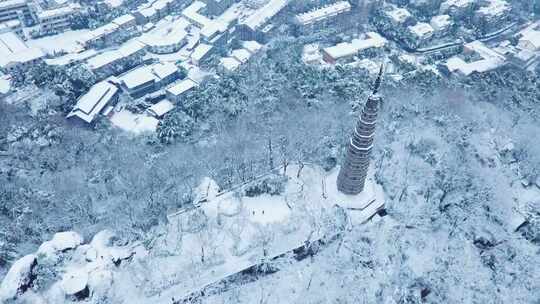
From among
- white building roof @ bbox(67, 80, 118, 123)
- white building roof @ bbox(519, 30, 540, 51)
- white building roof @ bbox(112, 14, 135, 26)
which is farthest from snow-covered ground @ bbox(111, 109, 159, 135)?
white building roof @ bbox(519, 30, 540, 51)

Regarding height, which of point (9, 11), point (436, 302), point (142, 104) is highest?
point (9, 11)

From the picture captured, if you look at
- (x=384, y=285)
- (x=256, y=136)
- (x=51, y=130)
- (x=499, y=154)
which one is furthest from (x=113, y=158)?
(x=499, y=154)

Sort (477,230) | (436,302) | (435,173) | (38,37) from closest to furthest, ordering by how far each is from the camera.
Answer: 1. (436,302)
2. (477,230)
3. (435,173)
4. (38,37)

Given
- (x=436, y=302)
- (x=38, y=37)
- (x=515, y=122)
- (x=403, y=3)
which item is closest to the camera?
(x=436, y=302)

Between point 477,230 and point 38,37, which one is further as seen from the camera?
point 38,37

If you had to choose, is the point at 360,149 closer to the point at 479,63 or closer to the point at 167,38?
the point at 479,63

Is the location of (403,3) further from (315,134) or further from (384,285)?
(384,285)

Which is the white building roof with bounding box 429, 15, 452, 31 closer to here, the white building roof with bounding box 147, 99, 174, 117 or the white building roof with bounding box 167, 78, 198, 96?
the white building roof with bounding box 167, 78, 198, 96
